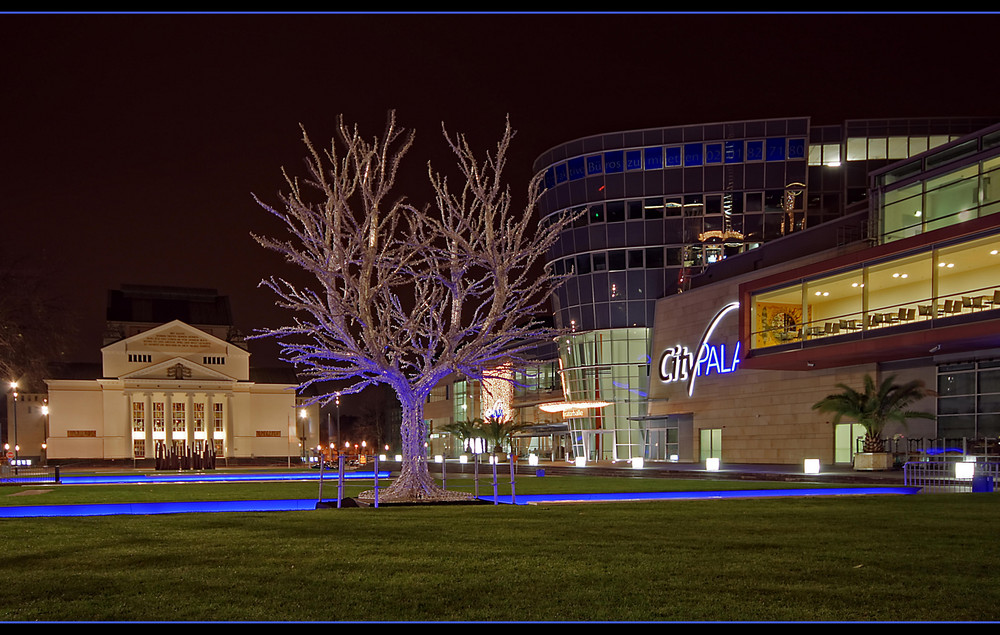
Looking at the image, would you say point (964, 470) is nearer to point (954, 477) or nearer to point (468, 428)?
point (954, 477)

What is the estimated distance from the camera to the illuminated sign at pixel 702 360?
168ft

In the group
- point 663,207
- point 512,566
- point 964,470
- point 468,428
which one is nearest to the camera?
point 512,566

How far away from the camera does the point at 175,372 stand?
9888 centimetres

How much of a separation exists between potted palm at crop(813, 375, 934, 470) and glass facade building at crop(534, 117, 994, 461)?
23692 mm

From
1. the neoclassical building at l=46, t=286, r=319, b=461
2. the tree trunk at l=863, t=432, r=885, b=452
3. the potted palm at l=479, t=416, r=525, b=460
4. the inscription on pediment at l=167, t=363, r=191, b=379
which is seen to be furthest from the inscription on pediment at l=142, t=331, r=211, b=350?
the tree trunk at l=863, t=432, r=885, b=452

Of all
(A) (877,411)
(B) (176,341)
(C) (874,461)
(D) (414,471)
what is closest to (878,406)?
(A) (877,411)

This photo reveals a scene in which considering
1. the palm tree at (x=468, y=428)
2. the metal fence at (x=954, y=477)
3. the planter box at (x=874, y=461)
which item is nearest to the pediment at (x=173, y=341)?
the palm tree at (x=468, y=428)

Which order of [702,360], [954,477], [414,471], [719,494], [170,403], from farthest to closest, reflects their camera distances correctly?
1. [170,403]
2. [702,360]
3. [954,477]
4. [719,494]
5. [414,471]

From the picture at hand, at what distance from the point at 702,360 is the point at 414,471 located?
117 ft

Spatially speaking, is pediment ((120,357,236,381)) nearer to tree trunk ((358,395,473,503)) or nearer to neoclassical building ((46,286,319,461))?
neoclassical building ((46,286,319,461))

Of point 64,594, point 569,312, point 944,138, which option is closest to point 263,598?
point 64,594

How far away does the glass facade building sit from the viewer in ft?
207

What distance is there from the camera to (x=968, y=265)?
34969 mm

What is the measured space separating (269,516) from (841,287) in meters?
31.7
